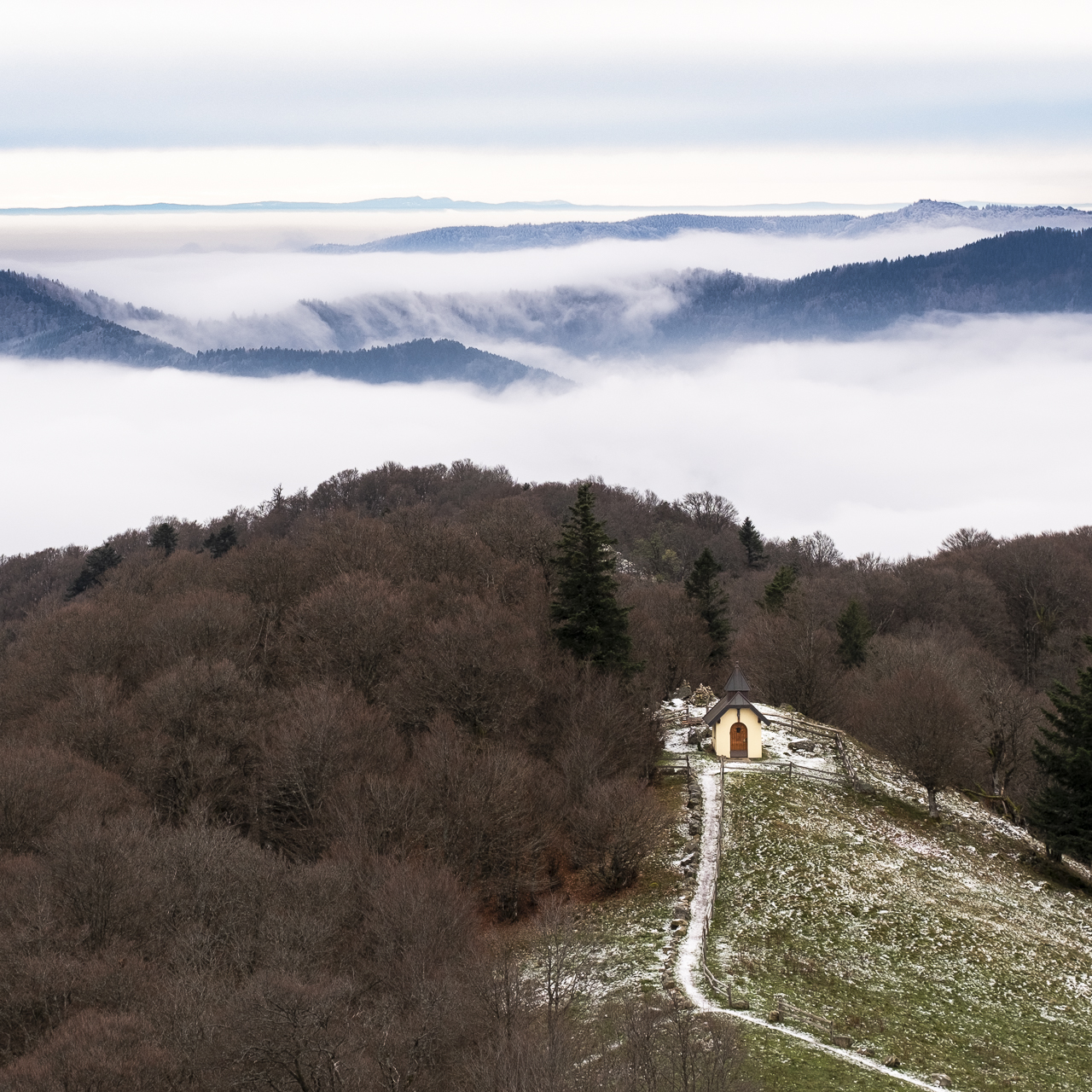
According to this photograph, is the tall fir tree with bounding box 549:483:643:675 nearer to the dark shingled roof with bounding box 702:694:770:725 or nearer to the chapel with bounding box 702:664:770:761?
the dark shingled roof with bounding box 702:694:770:725

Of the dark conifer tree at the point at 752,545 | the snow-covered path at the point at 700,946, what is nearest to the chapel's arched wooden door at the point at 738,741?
the snow-covered path at the point at 700,946

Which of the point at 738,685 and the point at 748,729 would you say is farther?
the point at 738,685

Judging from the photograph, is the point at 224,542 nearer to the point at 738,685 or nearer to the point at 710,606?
the point at 710,606

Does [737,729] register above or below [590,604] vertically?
below

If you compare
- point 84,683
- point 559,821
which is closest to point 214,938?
point 559,821

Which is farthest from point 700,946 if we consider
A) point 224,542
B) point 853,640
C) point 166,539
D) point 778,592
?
point 166,539

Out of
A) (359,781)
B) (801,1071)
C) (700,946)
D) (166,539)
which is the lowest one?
(700,946)

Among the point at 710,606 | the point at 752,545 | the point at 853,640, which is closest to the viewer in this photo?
the point at 710,606

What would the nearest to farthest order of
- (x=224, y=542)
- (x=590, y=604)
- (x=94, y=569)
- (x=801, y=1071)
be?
1. (x=801, y=1071)
2. (x=590, y=604)
3. (x=224, y=542)
4. (x=94, y=569)
